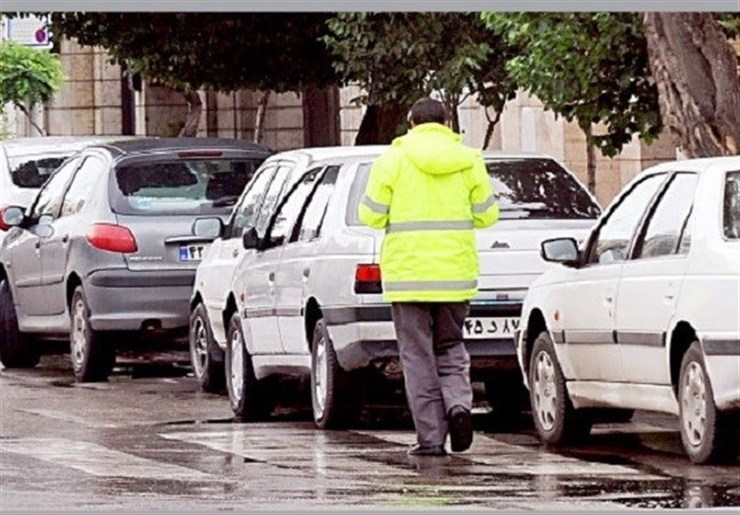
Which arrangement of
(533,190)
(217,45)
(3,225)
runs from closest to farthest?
(533,190), (3,225), (217,45)

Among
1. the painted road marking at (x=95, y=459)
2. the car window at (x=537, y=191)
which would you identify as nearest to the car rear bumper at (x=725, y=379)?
the painted road marking at (x=95, y=459)

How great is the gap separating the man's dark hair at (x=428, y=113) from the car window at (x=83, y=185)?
6.28 meters

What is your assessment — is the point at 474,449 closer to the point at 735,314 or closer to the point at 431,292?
the point at 431,292

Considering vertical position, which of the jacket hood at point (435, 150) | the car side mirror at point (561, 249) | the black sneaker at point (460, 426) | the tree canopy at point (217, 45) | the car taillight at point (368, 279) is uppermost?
the tree canopy at point (217, 45)

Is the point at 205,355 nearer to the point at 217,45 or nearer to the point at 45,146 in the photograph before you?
the point at 45,146

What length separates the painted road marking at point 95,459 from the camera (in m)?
12.7

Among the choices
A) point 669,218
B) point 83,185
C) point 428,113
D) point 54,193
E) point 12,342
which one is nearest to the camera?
point 669,218

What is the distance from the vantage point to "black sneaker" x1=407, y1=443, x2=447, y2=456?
13.4m

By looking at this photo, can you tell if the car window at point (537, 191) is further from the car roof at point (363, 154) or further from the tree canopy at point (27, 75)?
the tree canopy at point (27, 75)

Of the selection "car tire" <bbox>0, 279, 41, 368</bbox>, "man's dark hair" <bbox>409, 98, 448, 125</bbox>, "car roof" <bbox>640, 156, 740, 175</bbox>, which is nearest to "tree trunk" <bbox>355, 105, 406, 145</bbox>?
"car tire" <bbox>0, 279, 41, 368</bbox>

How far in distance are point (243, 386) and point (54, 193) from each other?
492 centimetres

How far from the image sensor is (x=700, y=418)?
12570mm

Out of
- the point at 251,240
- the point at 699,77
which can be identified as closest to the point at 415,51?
the point at 699,77

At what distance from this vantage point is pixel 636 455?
45.1 ft
